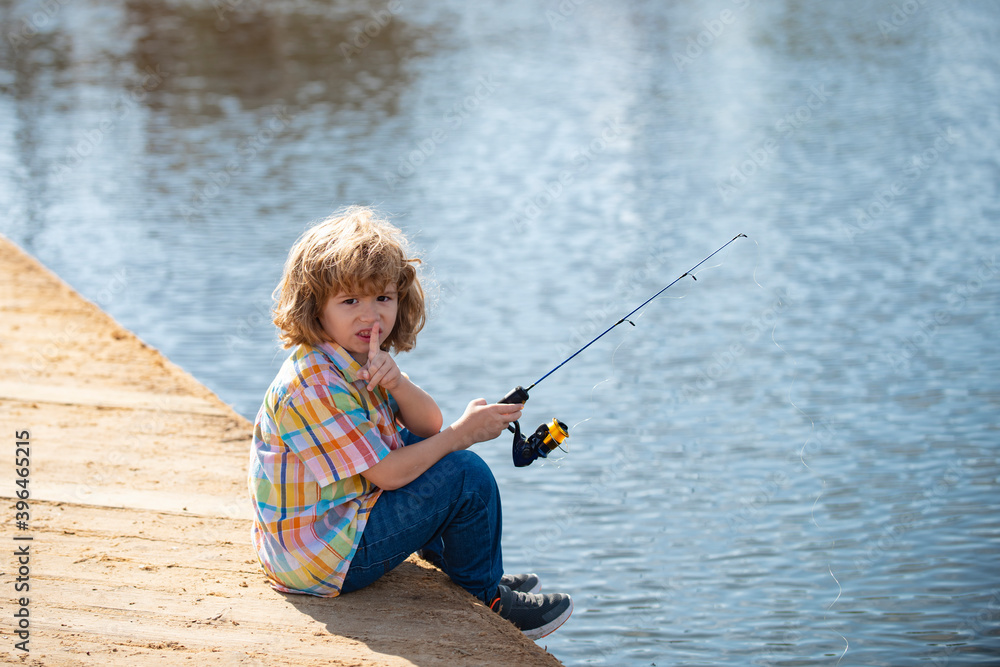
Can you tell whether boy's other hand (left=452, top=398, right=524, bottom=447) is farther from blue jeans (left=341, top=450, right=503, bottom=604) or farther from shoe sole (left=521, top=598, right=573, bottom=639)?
shoe sole (left=521, top=598, right=573, bottom=639)

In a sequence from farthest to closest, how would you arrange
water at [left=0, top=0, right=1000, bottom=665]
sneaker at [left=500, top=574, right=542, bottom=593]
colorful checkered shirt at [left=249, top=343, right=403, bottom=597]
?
1. water at [left=0, top=0, right=1000, bottom=665]
2. sneaker at [left=500, top=574, right=542, bottom=593]
3. colorful checkered shirt at [left=249, top=343, right=403, bottom=597]

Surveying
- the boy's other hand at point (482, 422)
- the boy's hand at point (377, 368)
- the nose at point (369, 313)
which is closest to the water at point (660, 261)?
the boy's other hand at point (482, 422)

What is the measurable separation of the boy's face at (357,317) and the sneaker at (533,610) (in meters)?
0.85

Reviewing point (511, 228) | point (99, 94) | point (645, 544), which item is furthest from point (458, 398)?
point (99, 94)

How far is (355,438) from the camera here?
110 inches

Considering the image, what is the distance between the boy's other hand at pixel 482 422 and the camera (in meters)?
2.88

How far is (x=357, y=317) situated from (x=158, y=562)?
3.66 ft

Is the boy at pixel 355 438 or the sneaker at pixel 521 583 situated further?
the sneaker at pixel 521 583

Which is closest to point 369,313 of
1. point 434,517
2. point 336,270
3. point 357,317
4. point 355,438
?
point 357,317

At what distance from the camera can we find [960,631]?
12.2ft

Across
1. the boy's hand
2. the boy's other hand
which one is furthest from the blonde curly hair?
the boy's other hand

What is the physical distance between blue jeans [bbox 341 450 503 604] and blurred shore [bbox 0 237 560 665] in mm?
154

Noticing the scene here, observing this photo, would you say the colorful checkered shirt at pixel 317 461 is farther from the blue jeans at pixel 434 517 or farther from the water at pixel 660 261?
the water at pixel 660 261

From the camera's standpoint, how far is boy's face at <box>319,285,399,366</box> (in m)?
2.87
